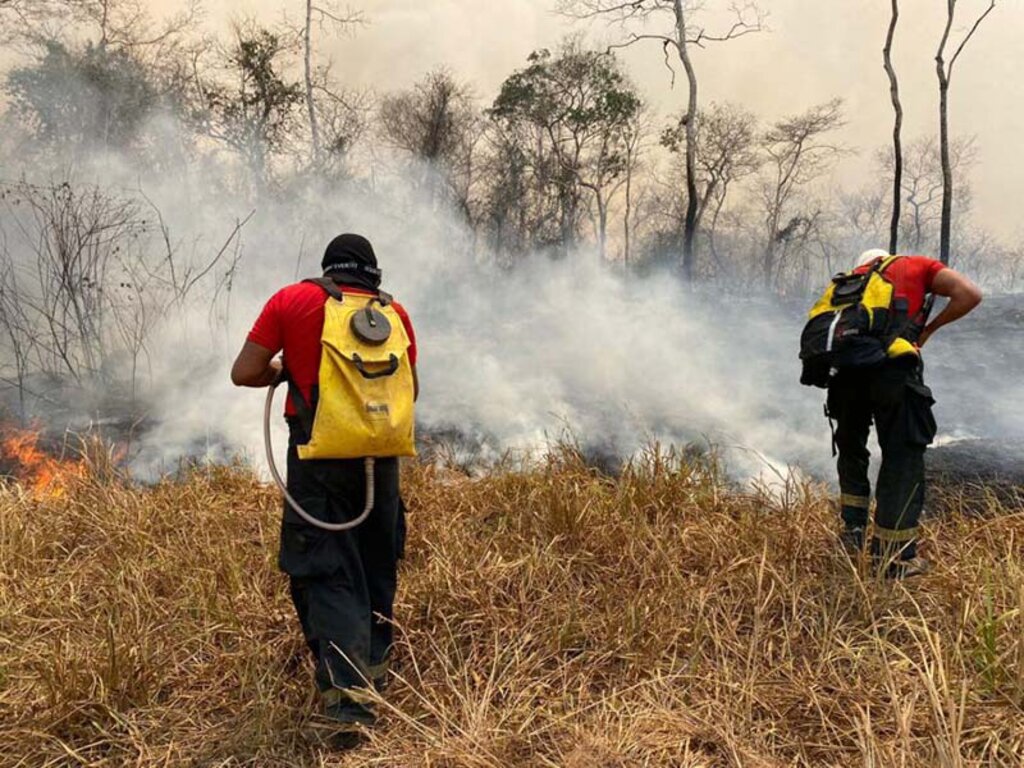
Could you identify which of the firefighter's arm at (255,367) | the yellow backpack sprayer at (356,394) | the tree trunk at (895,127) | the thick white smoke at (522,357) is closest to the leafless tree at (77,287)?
the thick white smoke at (522,357)

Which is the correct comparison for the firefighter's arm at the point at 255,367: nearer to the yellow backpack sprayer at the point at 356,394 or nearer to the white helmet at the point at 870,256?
the yellow backpack sprayer at the point at 356,394

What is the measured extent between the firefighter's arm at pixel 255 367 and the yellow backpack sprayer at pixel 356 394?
0.38ft

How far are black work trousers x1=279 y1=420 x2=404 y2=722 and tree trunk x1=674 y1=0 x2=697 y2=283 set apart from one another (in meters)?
14.2

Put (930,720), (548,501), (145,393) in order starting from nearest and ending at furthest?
(930,720), (548,501), (145,393)

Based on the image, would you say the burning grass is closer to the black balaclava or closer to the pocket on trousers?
the pocket on trousers

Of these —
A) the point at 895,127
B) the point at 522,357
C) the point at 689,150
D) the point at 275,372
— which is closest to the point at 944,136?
the point at 895,127

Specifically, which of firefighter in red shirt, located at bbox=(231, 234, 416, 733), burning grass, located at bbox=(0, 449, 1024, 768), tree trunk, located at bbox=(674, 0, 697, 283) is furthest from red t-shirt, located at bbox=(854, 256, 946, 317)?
tree trunk, located at bbox=(674, 0, 697, 283)

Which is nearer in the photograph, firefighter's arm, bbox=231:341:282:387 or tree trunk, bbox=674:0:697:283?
firefighter's arm, bbox=231:341:282:387

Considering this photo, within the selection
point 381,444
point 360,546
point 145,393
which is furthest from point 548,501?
point 145,393

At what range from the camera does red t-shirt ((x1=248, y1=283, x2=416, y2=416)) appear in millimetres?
2221

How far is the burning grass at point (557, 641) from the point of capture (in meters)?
2.04

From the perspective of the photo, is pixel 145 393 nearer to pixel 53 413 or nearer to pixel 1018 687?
pixel 53 413

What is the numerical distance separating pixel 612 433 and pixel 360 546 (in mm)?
4065

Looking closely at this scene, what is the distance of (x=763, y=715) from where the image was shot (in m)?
2.20
